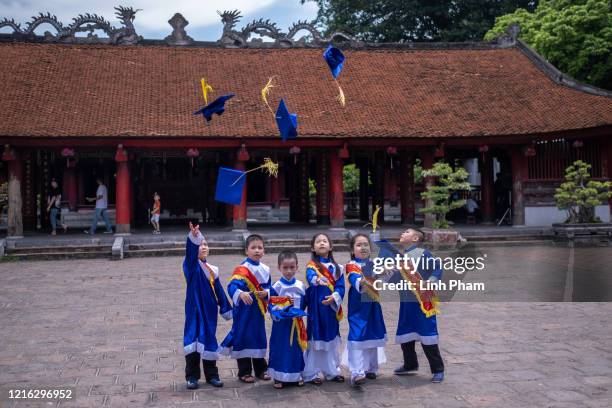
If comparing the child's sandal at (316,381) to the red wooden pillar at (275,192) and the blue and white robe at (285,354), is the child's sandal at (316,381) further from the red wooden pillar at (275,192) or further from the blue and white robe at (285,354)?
the red wooden pillar at (275,192)

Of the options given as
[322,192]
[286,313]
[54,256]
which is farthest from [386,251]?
[322,192]

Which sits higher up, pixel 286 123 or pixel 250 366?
pixel 286 123

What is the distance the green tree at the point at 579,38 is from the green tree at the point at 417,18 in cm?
796

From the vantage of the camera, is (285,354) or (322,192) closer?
(285,354)

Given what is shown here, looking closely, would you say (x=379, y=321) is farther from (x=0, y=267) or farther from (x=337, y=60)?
(x=0, y=267)

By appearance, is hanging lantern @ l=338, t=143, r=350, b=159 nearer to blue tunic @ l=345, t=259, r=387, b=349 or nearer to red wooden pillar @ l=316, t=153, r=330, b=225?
red wooden pillar @ l=316, t=153, r=330, b=225

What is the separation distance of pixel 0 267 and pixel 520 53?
17.5 meters

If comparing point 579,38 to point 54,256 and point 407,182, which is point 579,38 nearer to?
point 407,182

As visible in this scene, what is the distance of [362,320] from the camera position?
4.83 meters

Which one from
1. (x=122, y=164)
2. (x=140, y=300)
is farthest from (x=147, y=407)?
(x=122, y=164)

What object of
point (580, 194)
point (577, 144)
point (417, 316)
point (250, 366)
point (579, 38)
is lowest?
point (250, 366)

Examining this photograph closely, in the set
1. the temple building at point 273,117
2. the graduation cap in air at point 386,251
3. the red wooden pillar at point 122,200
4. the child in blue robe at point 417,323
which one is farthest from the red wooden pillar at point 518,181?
the graduation cap in air at point 386,251

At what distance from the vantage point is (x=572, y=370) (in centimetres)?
508

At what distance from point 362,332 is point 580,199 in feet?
41.8
